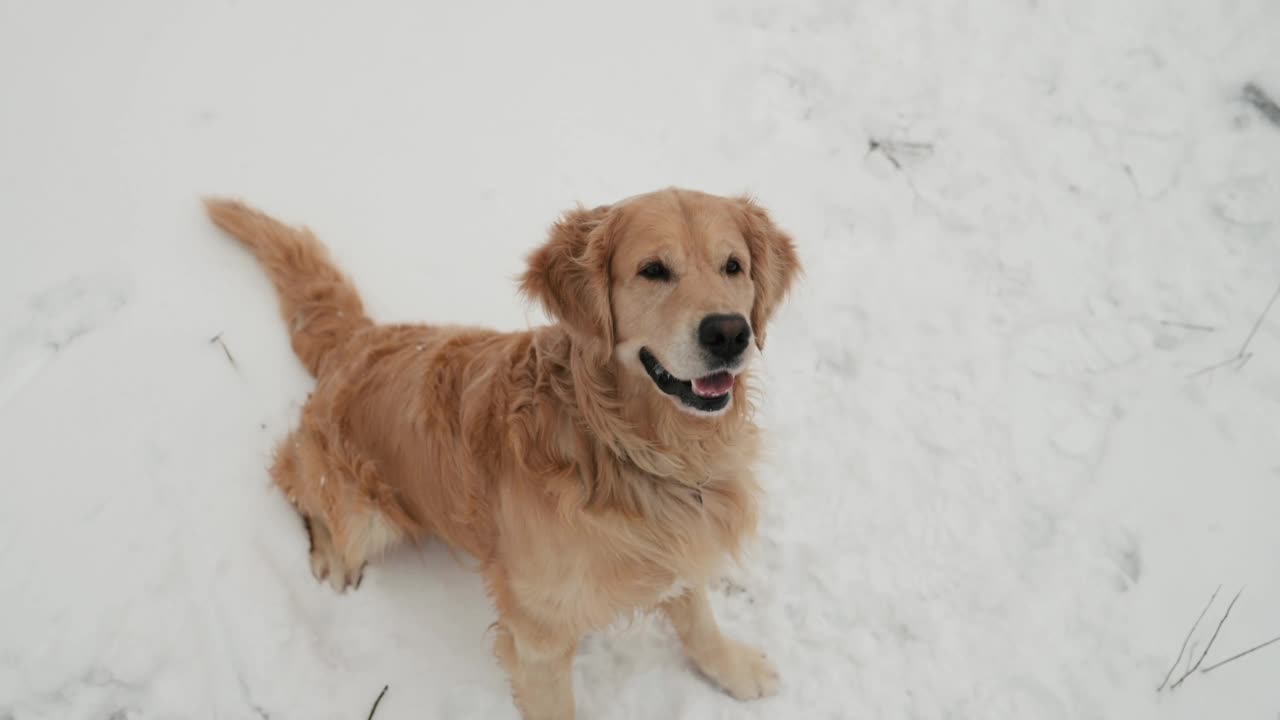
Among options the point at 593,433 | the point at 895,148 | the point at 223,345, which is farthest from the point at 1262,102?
the point at 223,345

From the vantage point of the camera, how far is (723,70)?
4.50 meters

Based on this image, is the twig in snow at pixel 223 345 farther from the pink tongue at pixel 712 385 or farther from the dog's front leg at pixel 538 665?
the pink tongue at pixel 712 385

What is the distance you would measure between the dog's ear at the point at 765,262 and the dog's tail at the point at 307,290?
1.75m

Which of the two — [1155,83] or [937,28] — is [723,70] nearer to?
[937,28]

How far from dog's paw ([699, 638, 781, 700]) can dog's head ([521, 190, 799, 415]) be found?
3.91ft

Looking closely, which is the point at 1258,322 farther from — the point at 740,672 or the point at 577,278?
the point at 577,278

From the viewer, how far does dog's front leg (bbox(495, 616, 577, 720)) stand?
2424 mm

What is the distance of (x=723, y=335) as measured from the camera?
1.94 meters

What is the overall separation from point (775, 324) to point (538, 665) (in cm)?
203

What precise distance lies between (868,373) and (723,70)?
2161mm

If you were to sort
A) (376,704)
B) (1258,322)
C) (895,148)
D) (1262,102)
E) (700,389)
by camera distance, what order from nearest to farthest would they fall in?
(700,389) < (376,704) < (1258,322) < (1262,102) < (895,148)

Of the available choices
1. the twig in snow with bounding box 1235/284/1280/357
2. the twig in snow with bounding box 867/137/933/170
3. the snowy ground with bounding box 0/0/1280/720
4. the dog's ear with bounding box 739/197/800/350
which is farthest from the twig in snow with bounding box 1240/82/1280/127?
the dog's ear with bounding box 739/197/800/350

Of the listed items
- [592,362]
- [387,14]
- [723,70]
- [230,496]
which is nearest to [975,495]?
[592,362]

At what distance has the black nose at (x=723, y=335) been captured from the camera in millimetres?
1938
